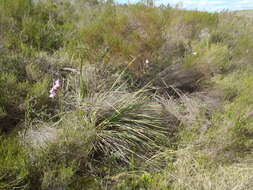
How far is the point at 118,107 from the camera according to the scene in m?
2.65

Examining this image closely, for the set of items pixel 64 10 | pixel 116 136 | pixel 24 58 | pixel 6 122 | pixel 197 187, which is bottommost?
pixel 197 187

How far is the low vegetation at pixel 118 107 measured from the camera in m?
1.95

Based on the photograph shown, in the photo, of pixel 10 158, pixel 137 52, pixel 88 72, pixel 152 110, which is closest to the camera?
pixel 10 158

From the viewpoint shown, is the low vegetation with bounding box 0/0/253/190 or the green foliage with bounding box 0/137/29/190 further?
the low vegetation with bounding box 0/0/253/190

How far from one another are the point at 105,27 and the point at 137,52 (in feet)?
2.50

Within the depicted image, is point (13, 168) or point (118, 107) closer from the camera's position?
point (13, 168)

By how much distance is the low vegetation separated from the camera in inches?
76.9

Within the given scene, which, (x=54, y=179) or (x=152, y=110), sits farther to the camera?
(x=152, y=110)

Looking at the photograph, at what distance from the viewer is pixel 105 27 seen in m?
3.54

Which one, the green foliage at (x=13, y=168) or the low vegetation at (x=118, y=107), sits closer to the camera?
the green foliage at (x=13, y=168)

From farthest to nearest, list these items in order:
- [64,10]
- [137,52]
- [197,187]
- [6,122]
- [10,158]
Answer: [64,10] → [137,52] → [6,122] → [197,187] → [10,158]

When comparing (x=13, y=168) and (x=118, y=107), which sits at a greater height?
(x=118, y=107)

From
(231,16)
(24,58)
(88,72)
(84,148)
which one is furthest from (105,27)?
(231,16)

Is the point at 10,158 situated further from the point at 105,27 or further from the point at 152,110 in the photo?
the point at 105,27
